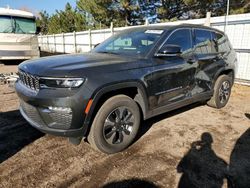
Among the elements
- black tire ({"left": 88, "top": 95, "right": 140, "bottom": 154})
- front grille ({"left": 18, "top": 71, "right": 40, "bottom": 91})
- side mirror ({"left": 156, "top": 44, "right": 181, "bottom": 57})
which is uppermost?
side mirror ({"left": 156, "top": 44, "right": 181, "bottom": 57})

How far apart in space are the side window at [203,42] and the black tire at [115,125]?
6.73 feet

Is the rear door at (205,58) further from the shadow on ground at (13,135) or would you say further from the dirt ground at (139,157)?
the shadow on ground at (13,135)

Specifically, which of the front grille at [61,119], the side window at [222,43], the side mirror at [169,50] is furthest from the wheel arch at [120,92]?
the side window at [222,43]

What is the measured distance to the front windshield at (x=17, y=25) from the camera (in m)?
11.0

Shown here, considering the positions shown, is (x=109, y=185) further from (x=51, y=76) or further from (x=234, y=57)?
(x=234, y=57)

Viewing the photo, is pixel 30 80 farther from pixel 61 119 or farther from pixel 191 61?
pixel 191 61

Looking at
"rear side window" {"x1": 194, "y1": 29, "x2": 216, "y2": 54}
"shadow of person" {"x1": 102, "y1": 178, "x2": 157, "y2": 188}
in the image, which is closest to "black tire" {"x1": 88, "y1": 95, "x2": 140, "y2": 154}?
"shadow of person" {"x1": 102, "y1": 178, "x2": 157, "y2": 188}

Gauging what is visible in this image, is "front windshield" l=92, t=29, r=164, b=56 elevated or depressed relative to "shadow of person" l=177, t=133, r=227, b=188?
elevated

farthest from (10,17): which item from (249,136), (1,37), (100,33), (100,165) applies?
(249,136)

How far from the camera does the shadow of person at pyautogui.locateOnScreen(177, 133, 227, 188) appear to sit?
283cm

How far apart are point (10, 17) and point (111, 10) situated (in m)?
13.0

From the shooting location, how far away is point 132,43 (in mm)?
4230

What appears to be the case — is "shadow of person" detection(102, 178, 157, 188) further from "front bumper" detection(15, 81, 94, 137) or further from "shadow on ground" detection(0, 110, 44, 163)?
"shadow on ground" detection(0, 110, 44, 163)

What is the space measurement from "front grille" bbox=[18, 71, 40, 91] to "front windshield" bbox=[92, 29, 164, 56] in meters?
1.57
